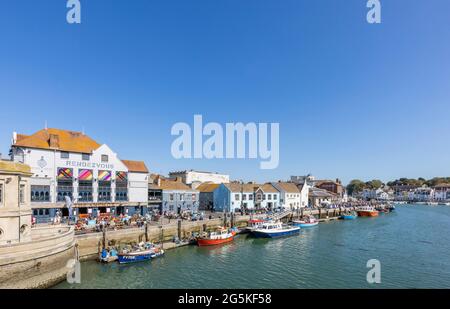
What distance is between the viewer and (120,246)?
30281mm

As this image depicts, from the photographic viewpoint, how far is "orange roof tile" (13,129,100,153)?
36275 millimetres

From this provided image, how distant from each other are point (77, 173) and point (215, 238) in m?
21.7

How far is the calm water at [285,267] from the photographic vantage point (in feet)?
71.9

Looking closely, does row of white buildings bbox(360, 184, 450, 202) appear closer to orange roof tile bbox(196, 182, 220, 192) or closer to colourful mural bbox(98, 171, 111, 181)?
orange roof tile bbox(196, 182, 220, 192)

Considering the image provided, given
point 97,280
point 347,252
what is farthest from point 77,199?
point 347,252

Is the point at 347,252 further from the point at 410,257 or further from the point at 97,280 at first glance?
the point at 97,280

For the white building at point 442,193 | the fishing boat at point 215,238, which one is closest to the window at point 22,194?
the fishing boat at point 215,238

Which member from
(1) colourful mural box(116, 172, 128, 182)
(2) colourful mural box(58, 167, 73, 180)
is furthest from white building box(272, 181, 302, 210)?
(2) colourful mural box(58, 167, 73, 180)

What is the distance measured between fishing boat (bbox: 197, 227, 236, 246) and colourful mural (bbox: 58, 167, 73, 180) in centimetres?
2020

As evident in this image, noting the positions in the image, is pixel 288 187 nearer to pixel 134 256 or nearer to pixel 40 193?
pixel 134 256

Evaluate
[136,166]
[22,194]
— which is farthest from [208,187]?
[22,194]

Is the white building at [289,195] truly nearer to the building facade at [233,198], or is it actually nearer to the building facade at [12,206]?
the building facade at [233,198]

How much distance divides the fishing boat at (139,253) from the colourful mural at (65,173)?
681 inches

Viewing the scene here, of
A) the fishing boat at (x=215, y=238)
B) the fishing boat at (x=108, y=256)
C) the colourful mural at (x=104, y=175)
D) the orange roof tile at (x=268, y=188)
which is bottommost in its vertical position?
the fishing boat at (x=215, y=238)
